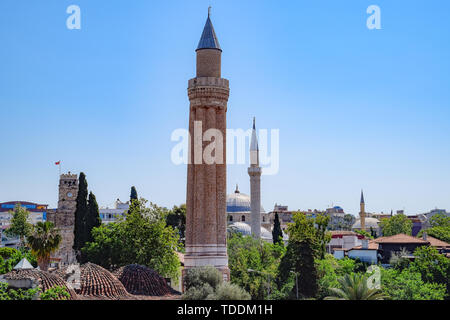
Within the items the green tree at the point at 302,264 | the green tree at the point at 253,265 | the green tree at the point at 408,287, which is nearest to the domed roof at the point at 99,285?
the green tree at the point at 253,265

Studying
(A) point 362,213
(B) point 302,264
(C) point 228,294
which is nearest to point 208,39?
(C) point 228,294

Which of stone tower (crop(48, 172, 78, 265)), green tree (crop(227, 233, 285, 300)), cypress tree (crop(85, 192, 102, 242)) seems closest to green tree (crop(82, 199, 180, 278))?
cypress tree (crop(85, 192, 102, 242))

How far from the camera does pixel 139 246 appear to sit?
1764 inches

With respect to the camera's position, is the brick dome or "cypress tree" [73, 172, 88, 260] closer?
the brick dome

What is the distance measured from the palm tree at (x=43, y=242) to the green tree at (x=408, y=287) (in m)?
24.6

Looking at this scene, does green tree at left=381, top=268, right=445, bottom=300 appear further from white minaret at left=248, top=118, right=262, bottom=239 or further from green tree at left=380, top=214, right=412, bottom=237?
green tree at left=380, top=214, right=412, bottom=237

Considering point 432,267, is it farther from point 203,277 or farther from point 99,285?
point 99,285

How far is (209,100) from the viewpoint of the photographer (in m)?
35.5

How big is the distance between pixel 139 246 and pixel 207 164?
13286 mm

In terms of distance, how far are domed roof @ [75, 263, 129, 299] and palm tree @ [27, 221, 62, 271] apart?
13.8 metres

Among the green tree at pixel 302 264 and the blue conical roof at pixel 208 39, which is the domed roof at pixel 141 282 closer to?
the green tree at pixel 302 264

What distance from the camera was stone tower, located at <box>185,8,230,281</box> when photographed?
34.2 metres

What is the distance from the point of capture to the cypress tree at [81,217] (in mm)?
50312
